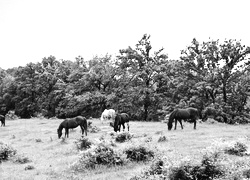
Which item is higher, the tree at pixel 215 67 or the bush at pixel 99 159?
the tree at pixel 215 67

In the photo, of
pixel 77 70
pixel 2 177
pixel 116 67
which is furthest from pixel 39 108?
pixel 2 177

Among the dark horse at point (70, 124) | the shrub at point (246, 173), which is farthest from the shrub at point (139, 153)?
the dark horse at point (70, 124)

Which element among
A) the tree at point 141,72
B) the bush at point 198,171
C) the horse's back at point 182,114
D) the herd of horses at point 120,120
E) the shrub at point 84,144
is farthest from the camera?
the tree at point 141,72

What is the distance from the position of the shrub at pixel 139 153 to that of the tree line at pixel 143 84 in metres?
24.6

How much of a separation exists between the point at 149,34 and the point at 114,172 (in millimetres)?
37932

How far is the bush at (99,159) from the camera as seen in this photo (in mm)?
12391

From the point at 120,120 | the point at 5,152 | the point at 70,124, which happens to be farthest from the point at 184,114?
the point at 5,152

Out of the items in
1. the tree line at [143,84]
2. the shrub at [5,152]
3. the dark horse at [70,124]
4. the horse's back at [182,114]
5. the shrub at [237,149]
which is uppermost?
the tree line at [143,84]

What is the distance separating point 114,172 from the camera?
37.5 feet

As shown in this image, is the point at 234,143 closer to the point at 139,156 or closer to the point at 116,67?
the point at 139,156

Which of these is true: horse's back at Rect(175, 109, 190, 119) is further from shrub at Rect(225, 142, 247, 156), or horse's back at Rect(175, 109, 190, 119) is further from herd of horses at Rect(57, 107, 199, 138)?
shrub at Rect(225, 142, 247, 156)

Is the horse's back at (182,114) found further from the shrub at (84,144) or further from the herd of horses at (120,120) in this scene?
the shrub at (84,144)

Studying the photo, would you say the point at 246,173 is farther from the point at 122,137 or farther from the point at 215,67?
the point at 215,67

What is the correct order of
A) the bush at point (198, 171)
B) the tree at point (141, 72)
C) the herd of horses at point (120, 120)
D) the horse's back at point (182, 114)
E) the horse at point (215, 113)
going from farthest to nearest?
the tree at point (141, 72) < the horse at point (215, 113) < the horse's back at point (182, 114) < the herd of horses at point (120, 120) < the bush at point (198, 171)
